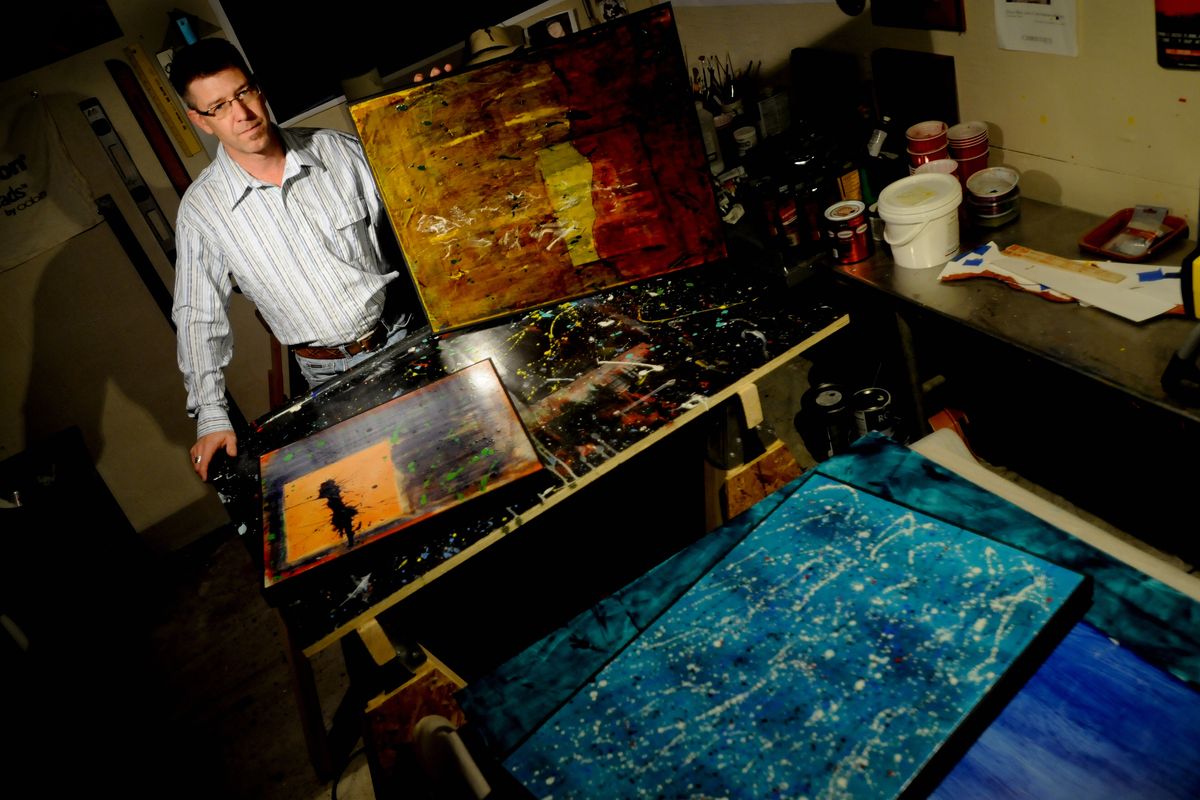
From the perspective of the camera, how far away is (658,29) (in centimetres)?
195

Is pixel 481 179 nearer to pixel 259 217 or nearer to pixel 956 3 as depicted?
pixel 259 217

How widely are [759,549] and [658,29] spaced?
1388mm

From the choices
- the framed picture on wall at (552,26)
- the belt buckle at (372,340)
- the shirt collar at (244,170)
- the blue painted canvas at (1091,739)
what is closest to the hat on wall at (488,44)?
the framed picture on wall at (552,26)

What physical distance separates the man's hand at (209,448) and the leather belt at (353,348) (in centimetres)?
45

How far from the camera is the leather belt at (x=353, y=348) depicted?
250 centimetres

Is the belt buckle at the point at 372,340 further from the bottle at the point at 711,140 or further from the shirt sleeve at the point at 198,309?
the bottle at the point at 711,140

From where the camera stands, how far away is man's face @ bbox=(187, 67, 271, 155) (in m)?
2.21

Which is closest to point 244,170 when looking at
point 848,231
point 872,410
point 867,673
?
point 848,231

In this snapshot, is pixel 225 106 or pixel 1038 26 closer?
pixel 1038 26

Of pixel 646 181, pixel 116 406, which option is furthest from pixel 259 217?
pixel 116 406

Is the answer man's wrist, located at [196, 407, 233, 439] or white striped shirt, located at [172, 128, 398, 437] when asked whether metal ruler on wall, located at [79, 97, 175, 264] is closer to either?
white striped shirt, located at [172, 128, 398, 437]

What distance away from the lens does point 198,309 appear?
2.38 metres

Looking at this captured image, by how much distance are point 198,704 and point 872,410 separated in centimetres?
275

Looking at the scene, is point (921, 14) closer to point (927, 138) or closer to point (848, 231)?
point (927, 138)
